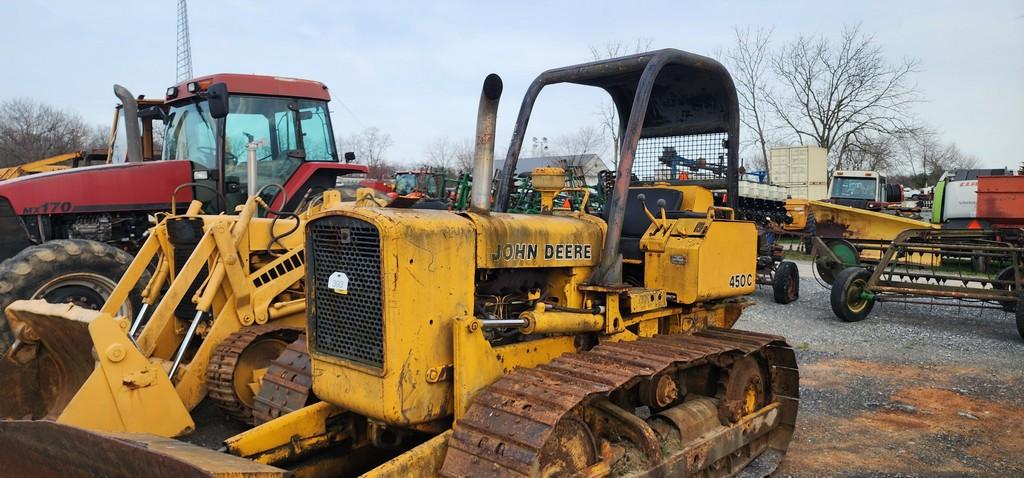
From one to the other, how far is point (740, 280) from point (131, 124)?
7577mm

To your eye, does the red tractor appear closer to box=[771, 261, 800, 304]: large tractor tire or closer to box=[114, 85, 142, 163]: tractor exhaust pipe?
box=[114, 85, 142, 163]: tractor exhaust pipe

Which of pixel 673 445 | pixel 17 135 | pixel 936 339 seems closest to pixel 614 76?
pixel 673 445

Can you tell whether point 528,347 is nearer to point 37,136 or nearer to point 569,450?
point 569,450

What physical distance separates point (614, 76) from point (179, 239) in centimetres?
374

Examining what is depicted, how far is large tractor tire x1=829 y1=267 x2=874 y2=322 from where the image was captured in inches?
416

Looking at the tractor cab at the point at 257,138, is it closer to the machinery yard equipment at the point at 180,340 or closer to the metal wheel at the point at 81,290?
the metal wheel at the point at 81,290

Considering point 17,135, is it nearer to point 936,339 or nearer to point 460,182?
point 460,182

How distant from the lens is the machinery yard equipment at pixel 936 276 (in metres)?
9.71

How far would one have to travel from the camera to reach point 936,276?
408 inches

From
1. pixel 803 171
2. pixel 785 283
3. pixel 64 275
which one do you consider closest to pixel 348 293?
pixel 64 275

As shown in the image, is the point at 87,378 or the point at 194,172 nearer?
the point at 87,378

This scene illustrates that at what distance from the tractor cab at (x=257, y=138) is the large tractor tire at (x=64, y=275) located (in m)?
1.44

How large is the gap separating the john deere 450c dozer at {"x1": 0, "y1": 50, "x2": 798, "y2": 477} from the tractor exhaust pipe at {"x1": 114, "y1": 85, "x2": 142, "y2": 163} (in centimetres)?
586

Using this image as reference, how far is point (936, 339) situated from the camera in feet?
31.1
